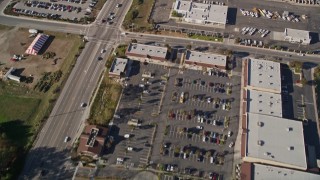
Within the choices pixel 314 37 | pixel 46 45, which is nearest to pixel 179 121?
pixel 46 45

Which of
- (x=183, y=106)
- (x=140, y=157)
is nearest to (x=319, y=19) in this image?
(x=183, y=106)

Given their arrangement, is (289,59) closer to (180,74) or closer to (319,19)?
(319,19)

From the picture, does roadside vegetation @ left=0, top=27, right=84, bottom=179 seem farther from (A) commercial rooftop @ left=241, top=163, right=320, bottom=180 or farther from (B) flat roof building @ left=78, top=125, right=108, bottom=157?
(A) commercial rooftop @ left=241, top=163, right=320, bottom=180

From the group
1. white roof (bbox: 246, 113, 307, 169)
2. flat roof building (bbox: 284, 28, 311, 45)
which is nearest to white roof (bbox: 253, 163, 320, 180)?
white roof (bbox: 246, 113, 307, 169)

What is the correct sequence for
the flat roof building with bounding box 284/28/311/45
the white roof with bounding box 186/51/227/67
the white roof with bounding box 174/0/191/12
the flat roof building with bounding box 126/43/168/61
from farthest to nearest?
1. the white roof with bounding box 174/0/191/12
2. the flat roof building with bounding box 284/28/311/45
3. the flat roof building with bounding box 126/43/168/61
4. the white roof with bounding box 186/51/227/67

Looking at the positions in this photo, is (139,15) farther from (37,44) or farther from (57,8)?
(37,44)

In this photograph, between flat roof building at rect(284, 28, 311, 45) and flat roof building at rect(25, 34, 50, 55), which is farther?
flat roof building at rect(284, 28, 311, 45)
